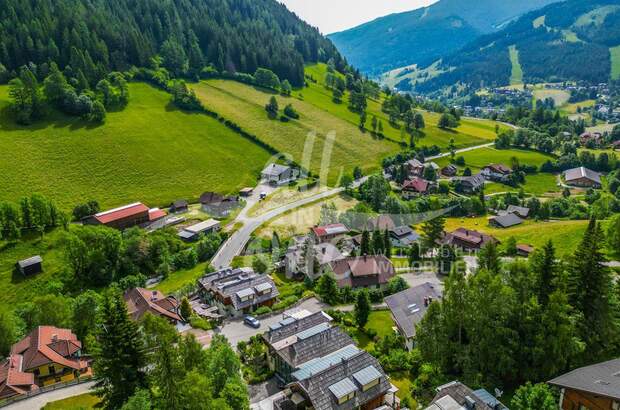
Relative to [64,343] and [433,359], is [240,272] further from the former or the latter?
[433,359]

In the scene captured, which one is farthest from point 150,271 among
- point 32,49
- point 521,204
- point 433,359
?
point 32,49

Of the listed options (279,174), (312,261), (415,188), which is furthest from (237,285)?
(415,188)

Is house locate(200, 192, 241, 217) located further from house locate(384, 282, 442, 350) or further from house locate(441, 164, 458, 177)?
house locate(441, 164, 458, 177)

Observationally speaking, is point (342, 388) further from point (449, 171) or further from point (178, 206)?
point (449, 171)

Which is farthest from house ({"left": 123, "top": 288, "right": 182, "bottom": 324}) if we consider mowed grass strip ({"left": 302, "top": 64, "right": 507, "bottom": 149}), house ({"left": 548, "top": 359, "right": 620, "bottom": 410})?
mowed grass strip ({"left": 302, "top": 64, "right": 507, "bottom": 149})

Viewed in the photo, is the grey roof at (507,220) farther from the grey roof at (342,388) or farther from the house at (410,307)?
the grey roof at (342,388)

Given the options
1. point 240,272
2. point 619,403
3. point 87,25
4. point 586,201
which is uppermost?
point 87,25

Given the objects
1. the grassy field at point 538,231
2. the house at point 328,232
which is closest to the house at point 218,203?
the house at point 328,232
